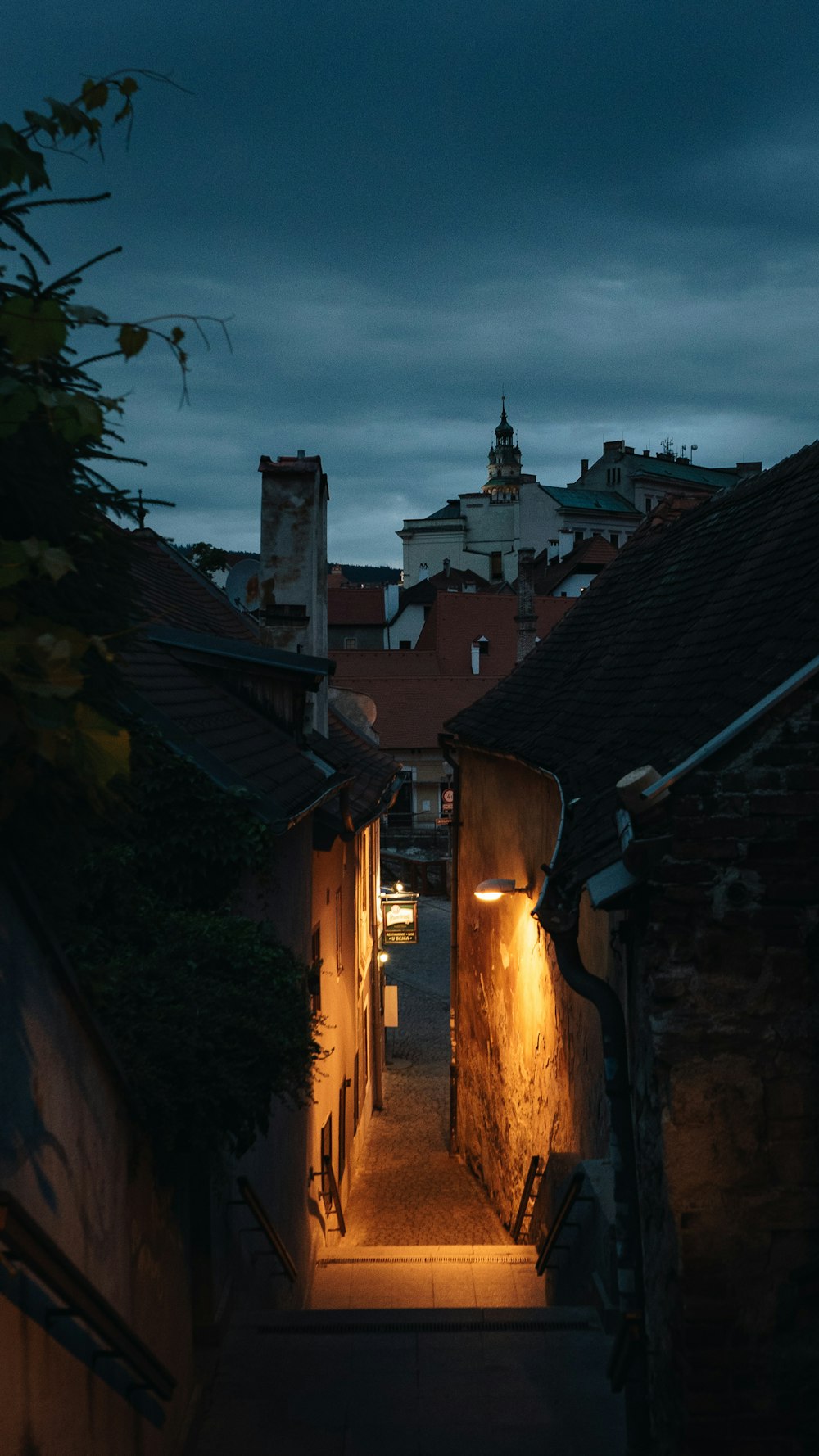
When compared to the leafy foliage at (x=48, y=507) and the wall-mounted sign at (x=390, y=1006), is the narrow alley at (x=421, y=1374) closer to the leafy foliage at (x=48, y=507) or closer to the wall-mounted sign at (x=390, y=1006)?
the leafy foliage at (x=48, y=507)

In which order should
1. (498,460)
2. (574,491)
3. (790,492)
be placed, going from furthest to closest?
(498,460), (574,491), (790,492)

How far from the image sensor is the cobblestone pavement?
45.0 ft

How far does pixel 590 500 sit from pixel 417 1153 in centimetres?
7089

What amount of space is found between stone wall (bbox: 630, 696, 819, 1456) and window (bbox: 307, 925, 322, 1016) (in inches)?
211

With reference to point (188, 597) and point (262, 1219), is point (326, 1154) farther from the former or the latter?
point (188, 597)

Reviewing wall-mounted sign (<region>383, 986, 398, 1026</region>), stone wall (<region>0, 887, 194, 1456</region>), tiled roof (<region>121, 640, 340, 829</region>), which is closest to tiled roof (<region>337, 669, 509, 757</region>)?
wall-mounted sign (<region>383, 986, 398, 1026</region>)

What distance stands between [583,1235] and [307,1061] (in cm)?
289

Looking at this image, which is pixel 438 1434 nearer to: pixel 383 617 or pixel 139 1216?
pixel 139 1216

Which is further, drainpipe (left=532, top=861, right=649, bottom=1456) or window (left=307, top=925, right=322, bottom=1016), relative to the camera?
window (left=307, top=925, right=322, bottom=1016)

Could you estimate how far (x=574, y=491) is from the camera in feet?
281

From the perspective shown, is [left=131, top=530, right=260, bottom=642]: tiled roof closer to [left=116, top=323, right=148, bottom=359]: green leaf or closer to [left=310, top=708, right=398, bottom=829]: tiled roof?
[left=310, top=708, right=398, bottom=829]: tiled roof

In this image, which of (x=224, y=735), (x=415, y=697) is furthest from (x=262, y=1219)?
(x=415, y=697)

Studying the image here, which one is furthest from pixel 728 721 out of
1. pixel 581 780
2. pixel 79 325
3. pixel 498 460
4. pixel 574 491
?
pixel 498 460

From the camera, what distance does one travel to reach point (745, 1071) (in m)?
5.25
